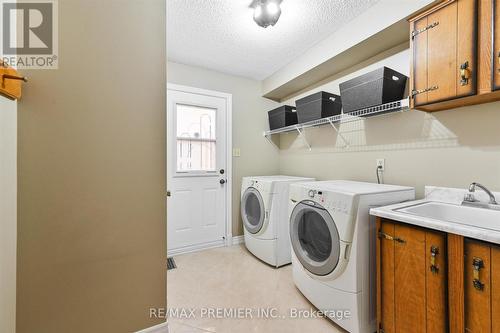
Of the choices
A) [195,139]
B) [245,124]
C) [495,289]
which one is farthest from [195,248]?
[495,289]

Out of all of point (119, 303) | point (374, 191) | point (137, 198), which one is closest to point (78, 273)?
point (119, 303)

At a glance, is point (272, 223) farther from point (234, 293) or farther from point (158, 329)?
point (158, 329)

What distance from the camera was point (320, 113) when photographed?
229 centimetres

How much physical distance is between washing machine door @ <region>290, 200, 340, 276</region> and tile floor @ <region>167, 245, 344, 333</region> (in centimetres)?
36

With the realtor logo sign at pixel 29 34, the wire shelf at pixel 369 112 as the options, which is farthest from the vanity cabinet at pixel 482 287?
the realtor logo sign at pixel 29 34

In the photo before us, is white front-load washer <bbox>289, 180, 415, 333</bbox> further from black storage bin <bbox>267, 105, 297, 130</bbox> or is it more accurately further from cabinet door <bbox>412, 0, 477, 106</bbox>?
black storage bin <bbox>267, 105, 297, 130</bbox>

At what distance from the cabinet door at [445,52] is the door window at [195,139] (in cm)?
217

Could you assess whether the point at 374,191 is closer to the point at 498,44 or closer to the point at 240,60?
the point at 498,44

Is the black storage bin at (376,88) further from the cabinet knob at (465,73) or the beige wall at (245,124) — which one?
the beige wall at (245,124)

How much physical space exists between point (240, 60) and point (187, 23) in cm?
81

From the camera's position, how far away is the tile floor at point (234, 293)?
1.52m

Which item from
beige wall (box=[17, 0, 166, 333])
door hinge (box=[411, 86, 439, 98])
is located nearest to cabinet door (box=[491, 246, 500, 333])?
door hinge (box=[411, 86, 439, 98])

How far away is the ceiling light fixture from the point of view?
1.62 metres

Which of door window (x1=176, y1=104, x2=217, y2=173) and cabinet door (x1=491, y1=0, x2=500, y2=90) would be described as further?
door window (x1=176, y1=104, x2=217, y2=173)
